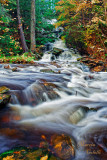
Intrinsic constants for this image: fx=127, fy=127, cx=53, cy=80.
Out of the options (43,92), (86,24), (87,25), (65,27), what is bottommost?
(43,92)

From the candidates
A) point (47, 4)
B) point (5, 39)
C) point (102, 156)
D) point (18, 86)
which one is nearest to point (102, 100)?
point (102, 156)

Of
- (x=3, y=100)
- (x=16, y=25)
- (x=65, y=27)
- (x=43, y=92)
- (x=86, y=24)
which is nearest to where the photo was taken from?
(x=3, y=100)

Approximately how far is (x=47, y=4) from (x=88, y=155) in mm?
17796

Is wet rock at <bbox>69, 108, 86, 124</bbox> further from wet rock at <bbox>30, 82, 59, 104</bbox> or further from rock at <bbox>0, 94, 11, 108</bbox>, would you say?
rock at <bbox>0, 94, 11, 108</bbox>

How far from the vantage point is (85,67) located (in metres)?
8.50

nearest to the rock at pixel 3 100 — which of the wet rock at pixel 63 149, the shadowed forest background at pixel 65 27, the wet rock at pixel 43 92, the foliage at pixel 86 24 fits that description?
the wet rock at pixel 43 92

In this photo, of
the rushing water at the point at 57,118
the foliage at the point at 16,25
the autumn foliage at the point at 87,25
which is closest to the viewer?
the rushing water at the point at 57,118

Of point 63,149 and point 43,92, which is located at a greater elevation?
point 43,92

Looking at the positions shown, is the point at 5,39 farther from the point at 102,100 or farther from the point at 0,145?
the point at 0,145

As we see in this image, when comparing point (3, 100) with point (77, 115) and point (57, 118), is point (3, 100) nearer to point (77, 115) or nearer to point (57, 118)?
point (57, 118)

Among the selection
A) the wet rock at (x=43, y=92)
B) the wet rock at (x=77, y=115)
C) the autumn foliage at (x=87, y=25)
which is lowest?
the wet rock at (x=77, y=115)

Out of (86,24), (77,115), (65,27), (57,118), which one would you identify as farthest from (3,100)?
(65,27)

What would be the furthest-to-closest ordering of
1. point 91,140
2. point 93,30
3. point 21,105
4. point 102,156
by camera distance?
point 93,30 < point 21,105 < point 91,140 < point 102,156

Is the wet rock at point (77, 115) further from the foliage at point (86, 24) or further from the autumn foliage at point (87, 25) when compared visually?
the foliage at point (86, 24)
